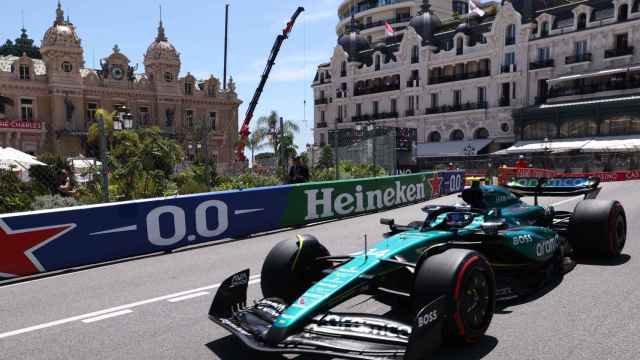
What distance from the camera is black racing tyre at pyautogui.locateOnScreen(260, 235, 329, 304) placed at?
4.82 m

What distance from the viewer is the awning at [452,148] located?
156 ft

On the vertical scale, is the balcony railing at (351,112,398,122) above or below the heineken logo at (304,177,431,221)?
above

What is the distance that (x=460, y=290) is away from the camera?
3.97 m

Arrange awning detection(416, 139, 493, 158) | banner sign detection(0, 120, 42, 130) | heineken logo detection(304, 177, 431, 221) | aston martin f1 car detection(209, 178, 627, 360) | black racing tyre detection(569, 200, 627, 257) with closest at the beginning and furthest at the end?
aston martin f1 car detection(209, 178, 627, 360), black racing tyre detection(569, 200, 627, 257), heineken logo detection(304, 177, 431, 221), banner sign detection(0, 120, 42, 130), awning detection(416, 139, 493, 158)

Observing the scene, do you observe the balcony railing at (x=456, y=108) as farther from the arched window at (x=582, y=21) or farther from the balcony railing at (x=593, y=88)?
the arched window at (x=582, y=21)

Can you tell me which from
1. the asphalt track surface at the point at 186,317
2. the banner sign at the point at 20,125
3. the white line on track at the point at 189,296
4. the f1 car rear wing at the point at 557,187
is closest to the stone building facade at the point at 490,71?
the banner sign at the point at 20,125

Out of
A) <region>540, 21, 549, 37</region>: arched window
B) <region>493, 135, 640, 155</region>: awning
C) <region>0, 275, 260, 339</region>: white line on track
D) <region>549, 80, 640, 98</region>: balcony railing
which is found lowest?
<region>0, 275, 260, 339</region>: white line on track

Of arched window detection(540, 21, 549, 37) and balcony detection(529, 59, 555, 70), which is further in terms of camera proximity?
arched window detection(540, 21, 549, 37)

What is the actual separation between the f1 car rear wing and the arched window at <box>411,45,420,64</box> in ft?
160

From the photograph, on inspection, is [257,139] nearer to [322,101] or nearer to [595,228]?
[322,101]

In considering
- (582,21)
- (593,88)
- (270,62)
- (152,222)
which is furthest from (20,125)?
(582,21)

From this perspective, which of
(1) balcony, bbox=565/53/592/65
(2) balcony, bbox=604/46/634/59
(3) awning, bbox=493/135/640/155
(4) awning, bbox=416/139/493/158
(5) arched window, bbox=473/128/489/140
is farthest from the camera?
(5) arched window, bbox=473/128/489/140

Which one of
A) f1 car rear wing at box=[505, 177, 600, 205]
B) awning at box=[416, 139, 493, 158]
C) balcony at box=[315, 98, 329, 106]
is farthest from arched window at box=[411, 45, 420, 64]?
f1 car rear wing at box=[505, 177, 600, 205]

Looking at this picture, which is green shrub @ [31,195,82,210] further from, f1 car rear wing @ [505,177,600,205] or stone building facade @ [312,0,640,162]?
stone building facade @ [312,0,640,162]
